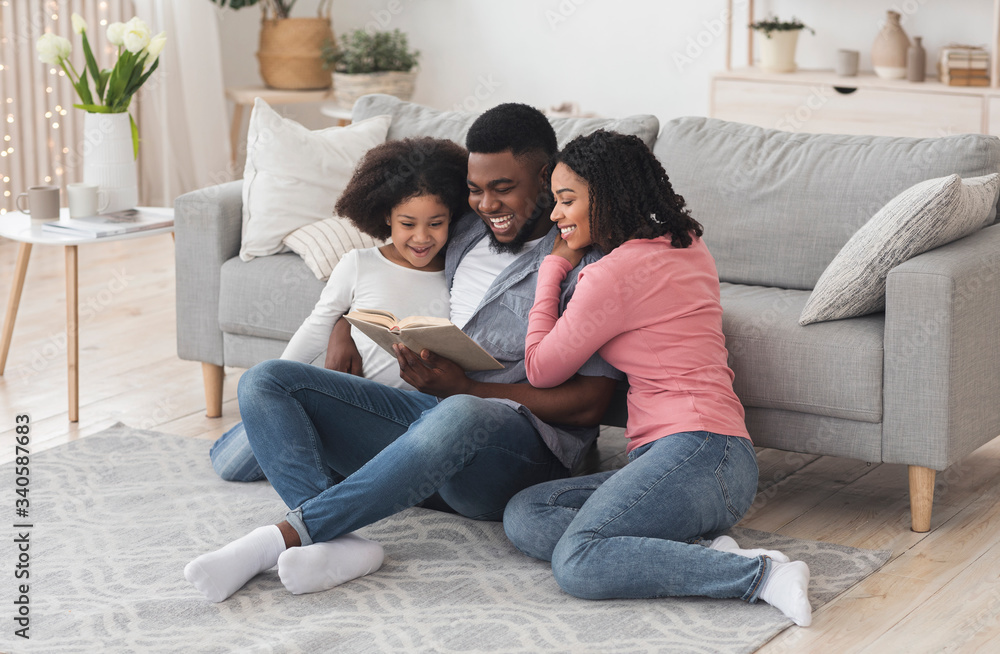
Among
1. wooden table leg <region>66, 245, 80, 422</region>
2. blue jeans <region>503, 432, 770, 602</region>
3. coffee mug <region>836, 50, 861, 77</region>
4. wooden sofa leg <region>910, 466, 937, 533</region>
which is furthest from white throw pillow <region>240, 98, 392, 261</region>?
coffee mug <region>836, 50, 861, 77</region>

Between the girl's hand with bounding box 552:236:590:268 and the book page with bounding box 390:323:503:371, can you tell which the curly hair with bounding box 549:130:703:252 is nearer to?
the girl's hand with bounding box 552:236:590:268

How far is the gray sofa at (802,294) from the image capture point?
7.17 ft

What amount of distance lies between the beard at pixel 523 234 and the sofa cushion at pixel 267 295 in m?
0.68

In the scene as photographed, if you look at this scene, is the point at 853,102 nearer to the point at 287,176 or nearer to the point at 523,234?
the point at 287,176

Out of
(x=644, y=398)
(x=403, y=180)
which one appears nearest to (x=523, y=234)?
(x=403, y=180)

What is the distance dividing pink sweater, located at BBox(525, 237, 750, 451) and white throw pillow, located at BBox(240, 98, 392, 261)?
1.07m

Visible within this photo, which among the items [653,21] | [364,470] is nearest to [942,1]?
[653,21]

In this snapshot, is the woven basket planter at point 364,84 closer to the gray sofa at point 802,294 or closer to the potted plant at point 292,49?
the potted plant at point 292,49

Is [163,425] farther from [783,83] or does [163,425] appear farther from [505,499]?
[783,83]

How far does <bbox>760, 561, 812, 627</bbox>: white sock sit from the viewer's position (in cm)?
182

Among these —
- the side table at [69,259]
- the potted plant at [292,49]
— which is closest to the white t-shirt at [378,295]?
the side table at [69,259]

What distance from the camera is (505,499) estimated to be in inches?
85.4

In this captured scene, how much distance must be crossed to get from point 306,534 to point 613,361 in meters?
0.61

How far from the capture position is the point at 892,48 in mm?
4395
